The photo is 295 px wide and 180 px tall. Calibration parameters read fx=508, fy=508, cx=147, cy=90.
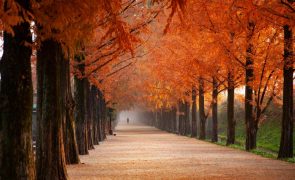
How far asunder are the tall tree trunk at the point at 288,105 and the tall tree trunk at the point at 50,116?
31.3ft

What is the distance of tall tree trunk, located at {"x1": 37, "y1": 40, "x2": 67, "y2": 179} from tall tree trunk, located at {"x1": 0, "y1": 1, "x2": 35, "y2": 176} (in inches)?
115

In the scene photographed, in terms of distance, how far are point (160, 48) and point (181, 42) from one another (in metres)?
4.84

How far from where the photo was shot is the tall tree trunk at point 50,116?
11.9 metres

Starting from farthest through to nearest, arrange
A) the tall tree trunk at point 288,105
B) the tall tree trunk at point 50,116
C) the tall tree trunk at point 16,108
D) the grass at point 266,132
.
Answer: the grass at point 266,132 → the tall tree trunk at point 288,105 → the tall tree trunk at point 50,116 → the tall tree trunk at point 16,108

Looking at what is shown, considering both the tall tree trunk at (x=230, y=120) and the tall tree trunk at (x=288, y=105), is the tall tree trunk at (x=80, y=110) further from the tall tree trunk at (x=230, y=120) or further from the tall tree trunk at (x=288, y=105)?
the tall tree trunk at (x=230, y=120)

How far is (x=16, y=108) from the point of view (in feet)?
28.8

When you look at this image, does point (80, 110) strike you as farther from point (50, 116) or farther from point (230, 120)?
point (50, 116)

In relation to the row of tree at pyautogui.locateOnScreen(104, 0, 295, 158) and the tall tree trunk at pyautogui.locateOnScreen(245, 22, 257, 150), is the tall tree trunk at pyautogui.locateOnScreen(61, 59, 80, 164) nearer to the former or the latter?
the row of tree at pyautogui.locateOnScreen(104, 0, 295, 158)

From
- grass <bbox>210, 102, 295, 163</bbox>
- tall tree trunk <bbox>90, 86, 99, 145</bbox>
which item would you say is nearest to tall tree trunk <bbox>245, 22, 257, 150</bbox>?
grass <bbox>210, 102, 295, 163</bbox>

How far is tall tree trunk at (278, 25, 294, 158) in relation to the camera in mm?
18609

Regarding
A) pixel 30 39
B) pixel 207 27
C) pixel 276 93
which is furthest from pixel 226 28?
pixel 30 39

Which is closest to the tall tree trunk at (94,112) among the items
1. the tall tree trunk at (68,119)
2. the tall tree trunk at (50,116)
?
the tall tree trunk at (68,119)

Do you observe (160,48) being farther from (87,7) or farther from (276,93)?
(87,7)

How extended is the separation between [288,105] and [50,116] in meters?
9.91
